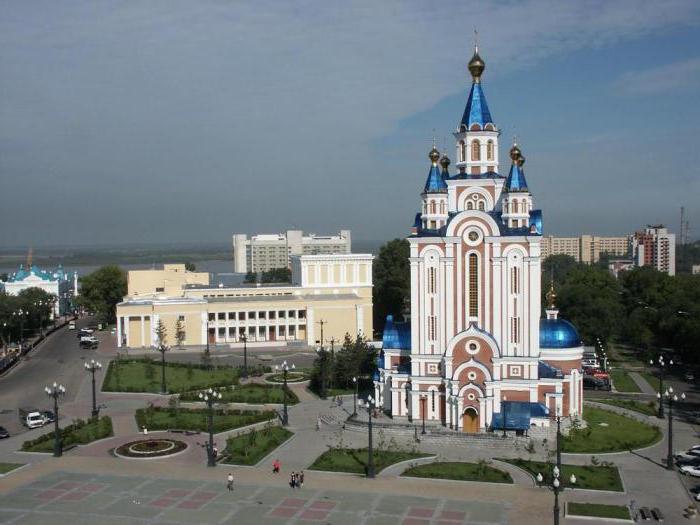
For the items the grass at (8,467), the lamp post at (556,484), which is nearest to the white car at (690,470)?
the lamp post at (556,484)

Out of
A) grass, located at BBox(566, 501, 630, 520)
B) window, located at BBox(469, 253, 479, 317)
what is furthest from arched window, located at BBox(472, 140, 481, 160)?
grass, located at BBox(566, 501, 630, 520)

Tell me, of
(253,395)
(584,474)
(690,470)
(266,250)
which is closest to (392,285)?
(253,395)

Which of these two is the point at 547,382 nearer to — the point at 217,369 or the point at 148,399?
the point at 148,399

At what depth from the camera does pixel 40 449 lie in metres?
33.0

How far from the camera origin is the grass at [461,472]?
94.1 feet

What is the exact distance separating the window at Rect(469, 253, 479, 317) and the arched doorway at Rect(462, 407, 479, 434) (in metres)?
4.52

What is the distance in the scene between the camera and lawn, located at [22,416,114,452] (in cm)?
3341

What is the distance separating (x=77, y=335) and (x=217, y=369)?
28012 millimetres

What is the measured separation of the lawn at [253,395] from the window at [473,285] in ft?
43.0

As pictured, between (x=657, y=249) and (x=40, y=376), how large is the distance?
13915cm

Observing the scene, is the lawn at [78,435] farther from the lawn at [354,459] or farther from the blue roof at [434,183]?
the blue roof at [434,183]

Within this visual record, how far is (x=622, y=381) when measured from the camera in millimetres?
49594

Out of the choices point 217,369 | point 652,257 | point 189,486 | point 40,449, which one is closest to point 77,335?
point 217,369

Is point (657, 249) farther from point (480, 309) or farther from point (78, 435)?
point (78, 435)
